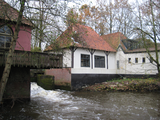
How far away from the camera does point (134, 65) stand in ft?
63.2

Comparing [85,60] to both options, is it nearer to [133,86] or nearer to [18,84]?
[133,86]

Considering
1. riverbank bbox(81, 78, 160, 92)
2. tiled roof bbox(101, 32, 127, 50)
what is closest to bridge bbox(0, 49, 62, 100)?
riverbank bbox(81, 78, 160, 92)

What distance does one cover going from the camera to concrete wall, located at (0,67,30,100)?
974cm

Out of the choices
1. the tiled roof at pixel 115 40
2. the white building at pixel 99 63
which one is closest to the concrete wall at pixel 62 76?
the white building at pixel 99 63

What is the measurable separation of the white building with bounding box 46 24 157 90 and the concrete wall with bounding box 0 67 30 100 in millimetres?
4659

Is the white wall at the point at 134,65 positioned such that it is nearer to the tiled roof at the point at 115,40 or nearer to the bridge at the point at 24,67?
the tiled roof at the point at 115,40

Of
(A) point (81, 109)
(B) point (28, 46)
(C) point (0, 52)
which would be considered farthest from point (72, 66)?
(C) point (0, 52)

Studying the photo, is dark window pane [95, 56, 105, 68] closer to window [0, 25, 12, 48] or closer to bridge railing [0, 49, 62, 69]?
bridge railing [0, 49, 62, 69]

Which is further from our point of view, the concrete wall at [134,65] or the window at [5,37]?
the concrete wall at [134,65]

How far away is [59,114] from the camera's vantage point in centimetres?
809

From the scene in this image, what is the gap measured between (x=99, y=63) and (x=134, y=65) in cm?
466

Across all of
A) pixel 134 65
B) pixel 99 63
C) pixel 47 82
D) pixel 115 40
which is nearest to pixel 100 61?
pixel 99 63

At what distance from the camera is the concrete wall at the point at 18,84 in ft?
31.9

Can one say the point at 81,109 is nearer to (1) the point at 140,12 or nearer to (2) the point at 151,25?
(2) the point at 151,25
